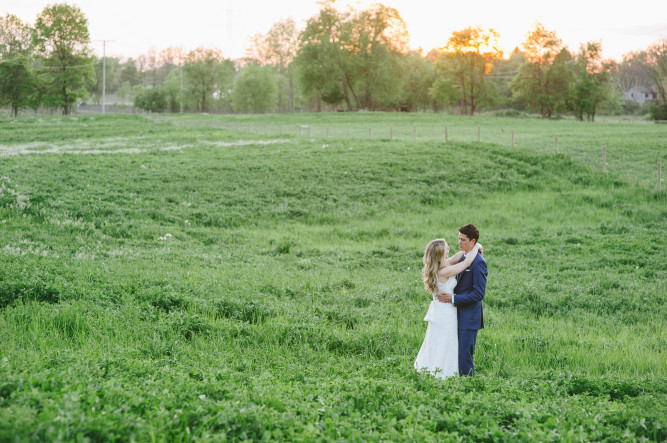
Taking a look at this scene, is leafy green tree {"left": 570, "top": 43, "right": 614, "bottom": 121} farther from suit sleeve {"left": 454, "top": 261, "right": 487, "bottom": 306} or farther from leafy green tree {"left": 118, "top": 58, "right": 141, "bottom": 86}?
leafy green tree {"left": 118, "top": 58, "right": 141, "bottom": 86}

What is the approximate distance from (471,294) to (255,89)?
115798 millimetres

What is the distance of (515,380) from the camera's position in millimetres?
7152

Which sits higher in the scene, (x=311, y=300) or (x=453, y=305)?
(x=453, y=305)

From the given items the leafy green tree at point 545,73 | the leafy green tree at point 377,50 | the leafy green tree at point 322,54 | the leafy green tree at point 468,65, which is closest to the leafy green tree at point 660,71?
the leafy green tree at point 545,73

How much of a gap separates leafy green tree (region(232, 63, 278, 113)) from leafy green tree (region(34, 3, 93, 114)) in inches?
1365

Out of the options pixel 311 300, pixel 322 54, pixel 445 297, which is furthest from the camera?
pixel 322 54

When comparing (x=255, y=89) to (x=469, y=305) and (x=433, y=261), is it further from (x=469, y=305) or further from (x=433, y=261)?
(x=469, y=305)

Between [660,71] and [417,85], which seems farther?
[417,85]

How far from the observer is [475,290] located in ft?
24.1

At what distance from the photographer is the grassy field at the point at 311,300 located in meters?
5.16

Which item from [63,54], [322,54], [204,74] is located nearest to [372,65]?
[322,54]

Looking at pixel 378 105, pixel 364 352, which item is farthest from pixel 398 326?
pixel 378 105

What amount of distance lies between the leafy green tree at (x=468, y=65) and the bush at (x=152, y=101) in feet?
192

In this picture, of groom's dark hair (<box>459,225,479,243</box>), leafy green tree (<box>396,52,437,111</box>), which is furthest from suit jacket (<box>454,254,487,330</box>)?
leafy green tree (<box>396,52,437,111</box>)
